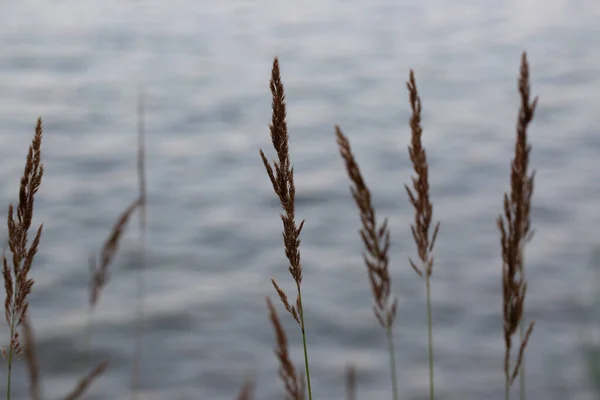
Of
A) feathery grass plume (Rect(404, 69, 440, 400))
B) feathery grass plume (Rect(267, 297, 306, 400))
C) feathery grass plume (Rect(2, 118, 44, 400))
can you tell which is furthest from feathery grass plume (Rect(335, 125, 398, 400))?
feathery grass plume (Rect(2, 118, 44, 400))

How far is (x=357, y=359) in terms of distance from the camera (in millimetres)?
4789

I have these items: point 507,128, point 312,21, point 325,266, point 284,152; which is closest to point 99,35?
point 312,21

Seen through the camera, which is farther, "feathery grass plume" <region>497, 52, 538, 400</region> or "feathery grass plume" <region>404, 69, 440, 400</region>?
"feathery grass plume" <region>404, 69, 440, 400</region>

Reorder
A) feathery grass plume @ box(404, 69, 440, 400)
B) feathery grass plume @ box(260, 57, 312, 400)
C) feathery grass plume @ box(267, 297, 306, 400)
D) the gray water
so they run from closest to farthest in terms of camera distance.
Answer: feathery grass plume @ box(267, 297, 306, 400)
feathery grass plume @ box(260, 57, 312, 400)
feathery grass plume @ box(404, 69, 440, 400)
the gray water

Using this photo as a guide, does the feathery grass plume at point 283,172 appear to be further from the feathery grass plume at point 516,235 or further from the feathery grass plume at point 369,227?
the feathery grass plume at point 516,235

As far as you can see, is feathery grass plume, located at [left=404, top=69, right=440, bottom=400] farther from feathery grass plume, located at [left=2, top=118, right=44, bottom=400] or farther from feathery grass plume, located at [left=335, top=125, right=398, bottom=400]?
feathery grass plume, located at [left=2, top=118, right=44, bottom=400]

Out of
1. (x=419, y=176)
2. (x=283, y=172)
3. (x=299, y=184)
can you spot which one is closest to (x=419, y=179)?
(x=419, y=176)

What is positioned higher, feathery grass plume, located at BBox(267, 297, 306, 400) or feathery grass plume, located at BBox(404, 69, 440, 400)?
feathery grass plume, located at BBox(404, 69, 440, 400)

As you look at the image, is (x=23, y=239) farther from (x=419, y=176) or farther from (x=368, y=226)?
(x=419, y=176)

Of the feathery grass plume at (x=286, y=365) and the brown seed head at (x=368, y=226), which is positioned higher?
the brown seed head at (x=368, y=226)

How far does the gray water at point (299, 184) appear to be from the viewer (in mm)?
4824

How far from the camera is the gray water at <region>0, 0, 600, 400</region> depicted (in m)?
4.82

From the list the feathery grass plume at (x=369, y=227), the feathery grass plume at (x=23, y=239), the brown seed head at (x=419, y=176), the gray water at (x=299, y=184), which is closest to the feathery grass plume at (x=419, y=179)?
the brown seed head at (x=419, y=176)

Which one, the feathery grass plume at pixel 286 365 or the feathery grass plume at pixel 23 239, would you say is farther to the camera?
the feathery grass plume at pixel 23 239
